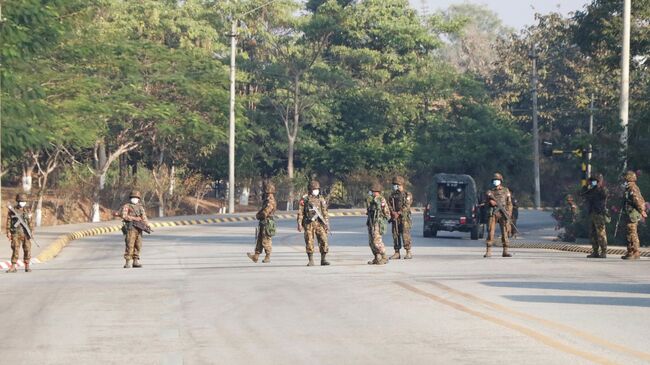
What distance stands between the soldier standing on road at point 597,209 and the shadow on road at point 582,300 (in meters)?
11.0

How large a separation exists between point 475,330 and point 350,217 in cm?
4835

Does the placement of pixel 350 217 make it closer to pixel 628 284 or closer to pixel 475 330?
pixel 628 284

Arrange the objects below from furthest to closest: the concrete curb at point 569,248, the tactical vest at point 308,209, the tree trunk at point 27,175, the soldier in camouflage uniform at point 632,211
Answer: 1. the tree trunk at point 27,175
2. the concrete curb at point 569,248
3. the soldier in camouflage uniform at point 632,211
4. the tactical vest at point 308,209

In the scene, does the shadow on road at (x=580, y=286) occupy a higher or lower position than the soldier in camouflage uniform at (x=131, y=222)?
lower

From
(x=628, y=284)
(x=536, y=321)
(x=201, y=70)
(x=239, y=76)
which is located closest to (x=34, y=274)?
(x=628, y=284)

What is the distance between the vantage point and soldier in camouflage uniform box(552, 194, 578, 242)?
40.3m

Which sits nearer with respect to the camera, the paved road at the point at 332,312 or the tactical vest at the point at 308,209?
the paved road at the point at 332,312

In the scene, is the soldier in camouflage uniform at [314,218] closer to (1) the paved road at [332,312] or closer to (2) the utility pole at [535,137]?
(1) the paved road at [332,312]

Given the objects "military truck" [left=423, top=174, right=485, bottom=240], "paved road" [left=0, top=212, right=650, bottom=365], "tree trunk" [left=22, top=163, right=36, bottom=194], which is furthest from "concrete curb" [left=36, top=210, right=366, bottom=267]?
"military truck" [left=423, top=174, right=485, bottom=240]

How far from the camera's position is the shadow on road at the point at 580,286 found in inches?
800

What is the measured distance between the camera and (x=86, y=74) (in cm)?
6059

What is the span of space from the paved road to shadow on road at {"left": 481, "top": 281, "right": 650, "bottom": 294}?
2 cm

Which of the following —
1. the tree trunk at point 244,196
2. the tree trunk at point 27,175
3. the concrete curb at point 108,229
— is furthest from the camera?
the tree trunk at point 244,196

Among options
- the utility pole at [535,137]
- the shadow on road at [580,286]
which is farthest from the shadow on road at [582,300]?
the utility pole at [535,137]
